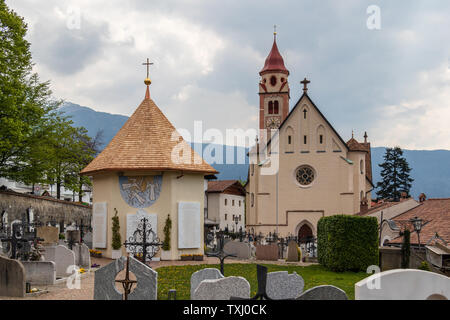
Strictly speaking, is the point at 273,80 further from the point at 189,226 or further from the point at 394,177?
the point at 189,226

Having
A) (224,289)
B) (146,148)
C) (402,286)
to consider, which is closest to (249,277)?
(224,289)

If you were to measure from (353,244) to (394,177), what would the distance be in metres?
57.5

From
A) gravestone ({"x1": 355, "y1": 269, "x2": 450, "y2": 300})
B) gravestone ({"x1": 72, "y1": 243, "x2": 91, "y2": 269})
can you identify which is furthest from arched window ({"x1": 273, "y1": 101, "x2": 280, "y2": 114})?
gravestone ({"x1": 355, "y1": 269, "x2": 450, "y2": 300})

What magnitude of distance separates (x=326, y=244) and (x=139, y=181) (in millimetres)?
9693

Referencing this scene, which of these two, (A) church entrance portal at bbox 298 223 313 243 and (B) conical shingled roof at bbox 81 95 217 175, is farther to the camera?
(A) church entrance portal at bbox 298 223 313 243

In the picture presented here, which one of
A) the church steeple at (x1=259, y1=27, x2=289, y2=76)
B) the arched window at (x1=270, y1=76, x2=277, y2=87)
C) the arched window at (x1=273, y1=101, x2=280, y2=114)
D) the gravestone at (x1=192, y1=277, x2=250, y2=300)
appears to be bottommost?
the gravestone at (x1=192, y1=277, x2=250, y2=300)

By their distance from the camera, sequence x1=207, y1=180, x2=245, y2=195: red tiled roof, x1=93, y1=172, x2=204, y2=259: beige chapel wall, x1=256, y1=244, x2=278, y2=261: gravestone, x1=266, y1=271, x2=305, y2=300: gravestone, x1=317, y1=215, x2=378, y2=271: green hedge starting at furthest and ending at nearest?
x1=207, y1=180, x2=245, y2=195: red tiled roof, x1=256, y1=244, x2=278, y2=261: gravestone, x1=93, y1=172, x2=204, y2=259: beige chapel wall, x1=317, y1=215, x2=378, y2=271: green hedge, x1=266, y1=271, x2=305, y2=300: gravestone

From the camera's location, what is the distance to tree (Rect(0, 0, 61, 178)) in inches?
1121

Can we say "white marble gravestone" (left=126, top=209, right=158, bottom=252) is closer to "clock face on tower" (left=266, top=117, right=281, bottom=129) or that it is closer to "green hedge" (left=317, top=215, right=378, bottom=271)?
"green hedge" (left=317, top=215, right=378, bottom=271)

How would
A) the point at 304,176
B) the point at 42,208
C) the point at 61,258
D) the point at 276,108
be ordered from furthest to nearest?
the point at 276,108, the point at 304,176, the point at 42,208, the point at 61,258

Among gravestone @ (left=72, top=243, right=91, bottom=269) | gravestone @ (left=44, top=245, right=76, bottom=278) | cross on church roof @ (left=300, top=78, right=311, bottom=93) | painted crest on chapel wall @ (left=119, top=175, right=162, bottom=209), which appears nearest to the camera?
gravestone @ (left=44, top=245, right=76, bottom=278)

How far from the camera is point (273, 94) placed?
68562 mm
